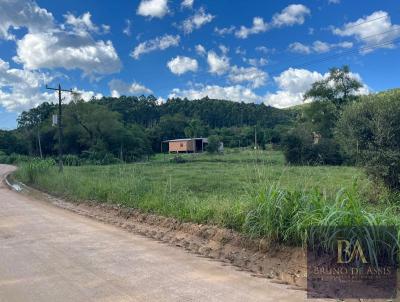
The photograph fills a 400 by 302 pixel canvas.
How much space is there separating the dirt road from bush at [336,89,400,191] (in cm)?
692

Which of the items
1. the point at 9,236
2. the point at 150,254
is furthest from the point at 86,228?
the point at 150,254

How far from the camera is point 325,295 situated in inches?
166

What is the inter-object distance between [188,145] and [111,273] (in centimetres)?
7635

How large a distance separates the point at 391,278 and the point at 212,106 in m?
92.3

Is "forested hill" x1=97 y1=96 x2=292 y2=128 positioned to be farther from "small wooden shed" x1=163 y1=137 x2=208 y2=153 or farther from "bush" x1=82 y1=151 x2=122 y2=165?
"bush" x1=82 y1=151 x2=122 y2=165

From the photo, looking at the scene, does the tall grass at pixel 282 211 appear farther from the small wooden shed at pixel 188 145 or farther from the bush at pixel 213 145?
the small wooden shed at pixel 188 145

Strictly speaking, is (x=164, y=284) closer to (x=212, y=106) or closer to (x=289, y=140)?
(x=289, y=140)

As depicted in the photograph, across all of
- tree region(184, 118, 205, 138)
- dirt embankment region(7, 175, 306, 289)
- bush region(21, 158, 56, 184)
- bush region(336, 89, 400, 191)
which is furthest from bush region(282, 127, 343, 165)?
tree region(184, 118, 205, 138)

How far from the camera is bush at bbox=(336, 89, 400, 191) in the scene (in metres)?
10.3

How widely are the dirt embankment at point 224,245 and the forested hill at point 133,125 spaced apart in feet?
86.8

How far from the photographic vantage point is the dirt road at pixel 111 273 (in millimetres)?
4312

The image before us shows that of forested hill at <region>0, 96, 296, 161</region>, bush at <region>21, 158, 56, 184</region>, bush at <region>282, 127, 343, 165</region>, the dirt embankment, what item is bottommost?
the dirt embankment

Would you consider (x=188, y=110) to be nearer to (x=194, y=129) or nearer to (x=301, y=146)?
(x=194, y=129)

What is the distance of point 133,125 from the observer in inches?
3012
